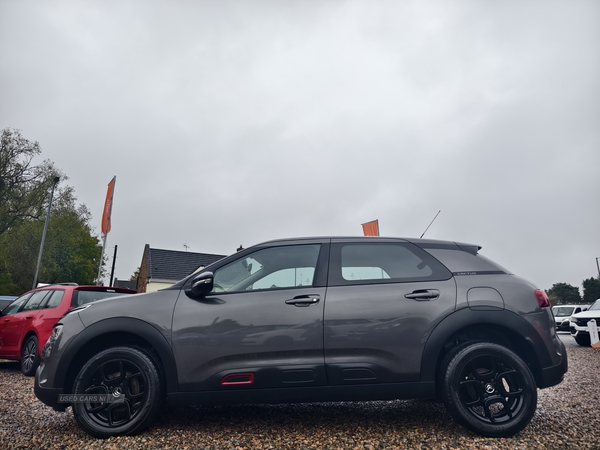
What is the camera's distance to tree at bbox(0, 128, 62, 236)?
32062 mm

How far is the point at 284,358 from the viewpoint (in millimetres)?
3623

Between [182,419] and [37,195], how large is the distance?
34722mm

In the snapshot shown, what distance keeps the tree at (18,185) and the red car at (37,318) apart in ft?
92.9

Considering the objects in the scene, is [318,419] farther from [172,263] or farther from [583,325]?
[172,263]

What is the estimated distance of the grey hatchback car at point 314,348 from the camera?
3582 mm

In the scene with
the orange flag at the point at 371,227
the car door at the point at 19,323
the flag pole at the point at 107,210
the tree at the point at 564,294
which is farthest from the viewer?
the tree at the point at 564,294

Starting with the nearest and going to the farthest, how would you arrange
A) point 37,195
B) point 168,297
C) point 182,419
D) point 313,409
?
point 168,297 < point 182,419 < point 313,409 < point 37,195

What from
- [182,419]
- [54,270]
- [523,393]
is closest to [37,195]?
[54,270]

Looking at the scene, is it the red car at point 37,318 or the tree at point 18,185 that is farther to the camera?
the tree at point 18,185

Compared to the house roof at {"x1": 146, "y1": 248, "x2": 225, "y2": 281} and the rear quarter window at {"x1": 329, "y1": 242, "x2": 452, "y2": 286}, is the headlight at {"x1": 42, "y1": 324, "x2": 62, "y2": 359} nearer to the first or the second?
the rear quarter window at {"x1": 329, "y1": 242, "x2": 452, "y2": 286}

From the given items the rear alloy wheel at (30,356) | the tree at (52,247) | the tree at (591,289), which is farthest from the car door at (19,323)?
the tree at (591,289)

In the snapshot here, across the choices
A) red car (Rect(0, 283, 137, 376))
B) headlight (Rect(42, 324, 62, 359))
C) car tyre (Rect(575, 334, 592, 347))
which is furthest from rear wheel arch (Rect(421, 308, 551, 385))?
car tyre (Rect(575, 334, 592, 347))

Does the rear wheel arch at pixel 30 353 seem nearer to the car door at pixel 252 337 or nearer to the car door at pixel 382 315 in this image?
the car door at pixel 252 337

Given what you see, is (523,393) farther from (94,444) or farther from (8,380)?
(8,380)
